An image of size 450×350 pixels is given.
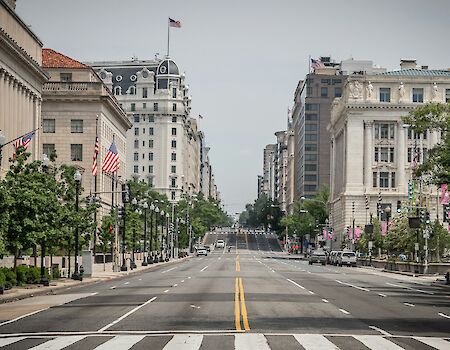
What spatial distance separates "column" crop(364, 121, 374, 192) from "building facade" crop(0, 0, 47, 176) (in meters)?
74.2

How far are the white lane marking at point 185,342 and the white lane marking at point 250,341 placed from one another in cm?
84

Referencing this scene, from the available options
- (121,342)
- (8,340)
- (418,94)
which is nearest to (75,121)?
(418,94)

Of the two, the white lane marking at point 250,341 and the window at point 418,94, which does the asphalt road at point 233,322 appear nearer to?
the white lane marking at point 250,341

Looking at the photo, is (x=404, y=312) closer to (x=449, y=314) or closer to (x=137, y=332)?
(x=449, y=314)

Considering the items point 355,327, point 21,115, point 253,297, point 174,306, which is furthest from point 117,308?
point 21,115

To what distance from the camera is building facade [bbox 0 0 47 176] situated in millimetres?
Result: 71688

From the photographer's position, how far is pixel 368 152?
149625 mm

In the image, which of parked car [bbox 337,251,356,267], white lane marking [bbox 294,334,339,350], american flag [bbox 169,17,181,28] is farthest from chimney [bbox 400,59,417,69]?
white lane marking [bbox 294,334,339,350]

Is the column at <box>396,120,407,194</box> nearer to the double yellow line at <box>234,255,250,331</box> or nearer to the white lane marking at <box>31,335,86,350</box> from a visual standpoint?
the double yellow line at <box>234,255,250,331</box>

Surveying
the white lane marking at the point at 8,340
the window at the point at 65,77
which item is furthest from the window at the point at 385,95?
the white lane marking at the point at 8,340

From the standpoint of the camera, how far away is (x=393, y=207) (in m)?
145

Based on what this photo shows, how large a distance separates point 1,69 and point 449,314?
4852 centimetres

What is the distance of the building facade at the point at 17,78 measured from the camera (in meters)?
71.7

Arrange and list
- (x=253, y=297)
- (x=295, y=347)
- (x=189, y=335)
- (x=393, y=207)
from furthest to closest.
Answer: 1. (x=393, y=207)
2. (x=253, y=297)
3. (x=189, y=335)
4. (x=295, y=347)
